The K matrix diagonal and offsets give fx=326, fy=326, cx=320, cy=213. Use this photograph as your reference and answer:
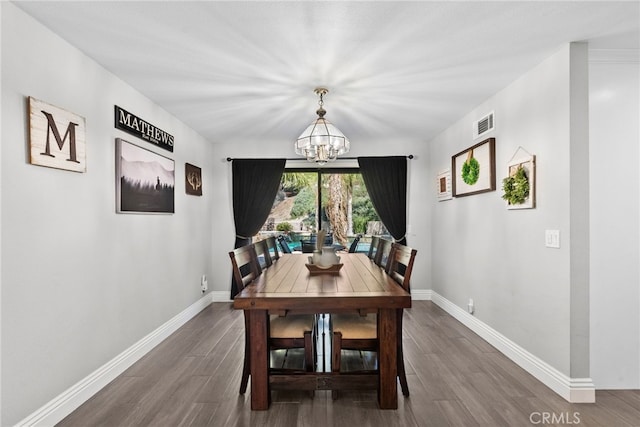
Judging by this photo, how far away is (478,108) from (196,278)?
400 centimetres

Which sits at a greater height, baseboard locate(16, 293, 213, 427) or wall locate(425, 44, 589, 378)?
wall locate(425, 44, 589, 378)

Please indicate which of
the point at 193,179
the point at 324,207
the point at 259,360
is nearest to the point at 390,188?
the point at 324,207

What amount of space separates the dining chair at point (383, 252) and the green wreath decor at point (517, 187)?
1094 millimetres

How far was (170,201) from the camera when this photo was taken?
355 centimetres

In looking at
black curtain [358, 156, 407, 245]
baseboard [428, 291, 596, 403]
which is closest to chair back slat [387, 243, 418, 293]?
baseboard [428, 291, 596, 403]

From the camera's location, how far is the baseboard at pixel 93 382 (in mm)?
1923

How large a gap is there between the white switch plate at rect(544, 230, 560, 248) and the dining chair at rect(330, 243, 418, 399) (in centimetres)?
104

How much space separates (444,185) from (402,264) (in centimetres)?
240

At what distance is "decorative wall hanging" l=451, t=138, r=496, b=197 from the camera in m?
3.19

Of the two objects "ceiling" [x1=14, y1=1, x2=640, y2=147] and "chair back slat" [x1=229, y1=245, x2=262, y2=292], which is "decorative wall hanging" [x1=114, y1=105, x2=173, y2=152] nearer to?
"ceiling" [x1=14, y1=1, x2=640, y2=147]

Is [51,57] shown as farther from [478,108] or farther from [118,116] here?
[478,108]

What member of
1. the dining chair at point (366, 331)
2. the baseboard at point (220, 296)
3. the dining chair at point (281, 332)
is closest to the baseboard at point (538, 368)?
the dining chair at point (366, 331)

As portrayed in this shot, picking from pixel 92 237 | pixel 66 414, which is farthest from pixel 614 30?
pixel 66 414

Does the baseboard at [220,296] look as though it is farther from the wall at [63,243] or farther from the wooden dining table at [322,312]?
the wooden dining table at [322,312]
